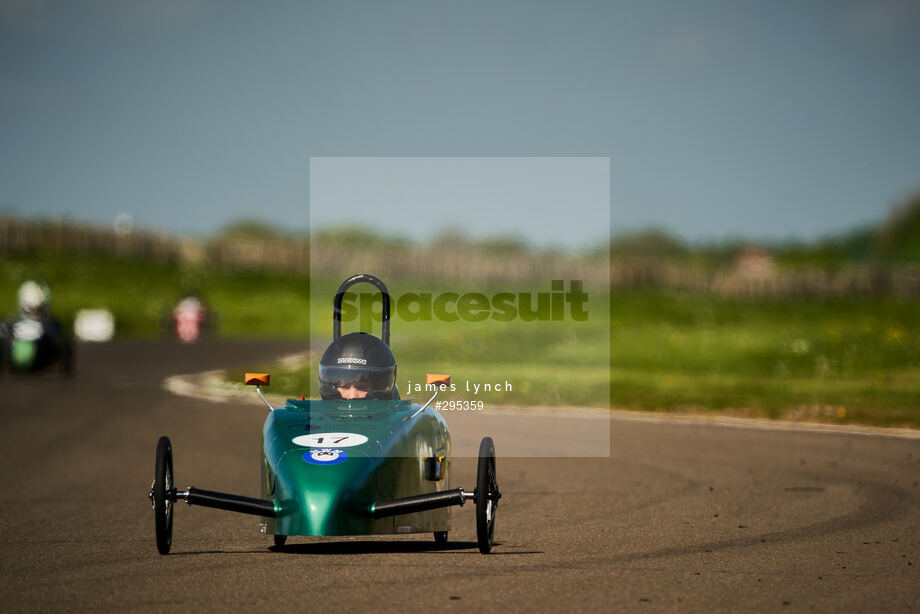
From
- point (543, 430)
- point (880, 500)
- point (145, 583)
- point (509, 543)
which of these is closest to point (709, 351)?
point (543, 430)

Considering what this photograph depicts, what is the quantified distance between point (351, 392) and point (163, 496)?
1.86 meters

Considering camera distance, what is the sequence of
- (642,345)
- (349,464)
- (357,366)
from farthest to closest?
(642,345)
(357,366)
(349,464)

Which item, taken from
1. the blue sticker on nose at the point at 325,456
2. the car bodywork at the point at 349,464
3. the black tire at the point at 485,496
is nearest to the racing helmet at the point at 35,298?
the car bodywork at the point at 349,464

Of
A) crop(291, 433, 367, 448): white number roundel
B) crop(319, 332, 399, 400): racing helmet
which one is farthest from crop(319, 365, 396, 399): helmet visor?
crop(291, 433, 367, 448): white number roundel

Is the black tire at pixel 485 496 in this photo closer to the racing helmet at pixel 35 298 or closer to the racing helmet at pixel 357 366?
the racing helmet at pixel 357 366

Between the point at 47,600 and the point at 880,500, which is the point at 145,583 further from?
the point at 880,500

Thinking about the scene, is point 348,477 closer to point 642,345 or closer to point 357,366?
point 357,366

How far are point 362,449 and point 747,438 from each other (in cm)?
1110

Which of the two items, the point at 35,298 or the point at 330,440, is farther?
the point at 35,298

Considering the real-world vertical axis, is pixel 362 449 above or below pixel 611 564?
above

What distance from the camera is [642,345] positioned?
40.1 meters

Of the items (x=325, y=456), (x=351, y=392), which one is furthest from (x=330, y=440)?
(x=351, y=392)

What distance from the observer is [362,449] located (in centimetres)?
887

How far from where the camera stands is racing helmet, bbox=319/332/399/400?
32.1 ft
